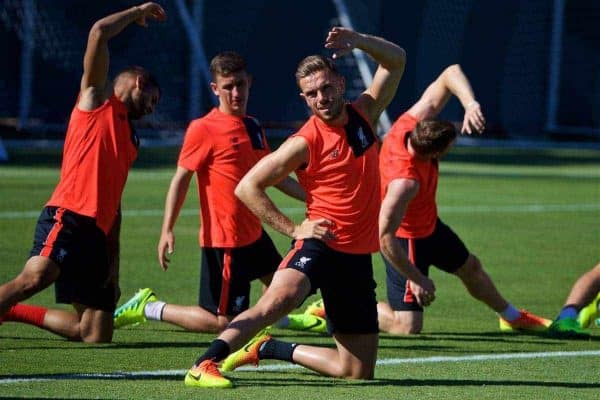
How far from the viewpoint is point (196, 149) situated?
10.8 metres

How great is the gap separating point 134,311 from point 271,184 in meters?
2.87

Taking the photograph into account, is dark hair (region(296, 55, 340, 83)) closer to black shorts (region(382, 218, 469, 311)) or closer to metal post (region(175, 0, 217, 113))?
black shorts (region(382, 218, 469, 311))

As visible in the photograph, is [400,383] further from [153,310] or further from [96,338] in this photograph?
[153,310]

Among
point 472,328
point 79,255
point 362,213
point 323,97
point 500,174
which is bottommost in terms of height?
point 500,174

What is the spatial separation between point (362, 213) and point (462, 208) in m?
12.7

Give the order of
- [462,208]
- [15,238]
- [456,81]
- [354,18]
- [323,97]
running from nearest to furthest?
[323,97] < [456,81] < [15,238] < [462,208] < [354,18]

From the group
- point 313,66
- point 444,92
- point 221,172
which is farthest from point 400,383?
point 444,92

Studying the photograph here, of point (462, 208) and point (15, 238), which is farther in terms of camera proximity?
point (462, 208)

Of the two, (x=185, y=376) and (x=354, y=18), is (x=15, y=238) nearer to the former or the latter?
(x=185, y=376)

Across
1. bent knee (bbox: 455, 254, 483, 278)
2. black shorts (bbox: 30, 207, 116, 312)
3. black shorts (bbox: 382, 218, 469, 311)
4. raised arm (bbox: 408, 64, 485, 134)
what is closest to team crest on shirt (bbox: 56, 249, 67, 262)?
black shorts (bbox: 30, 207, 116, 312)

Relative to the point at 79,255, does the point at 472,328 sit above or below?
below

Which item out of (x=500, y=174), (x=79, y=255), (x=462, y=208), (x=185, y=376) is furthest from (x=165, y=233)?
(x=500, y=174)

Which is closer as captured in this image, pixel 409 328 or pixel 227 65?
pixel 227 65

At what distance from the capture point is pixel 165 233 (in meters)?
10.4
